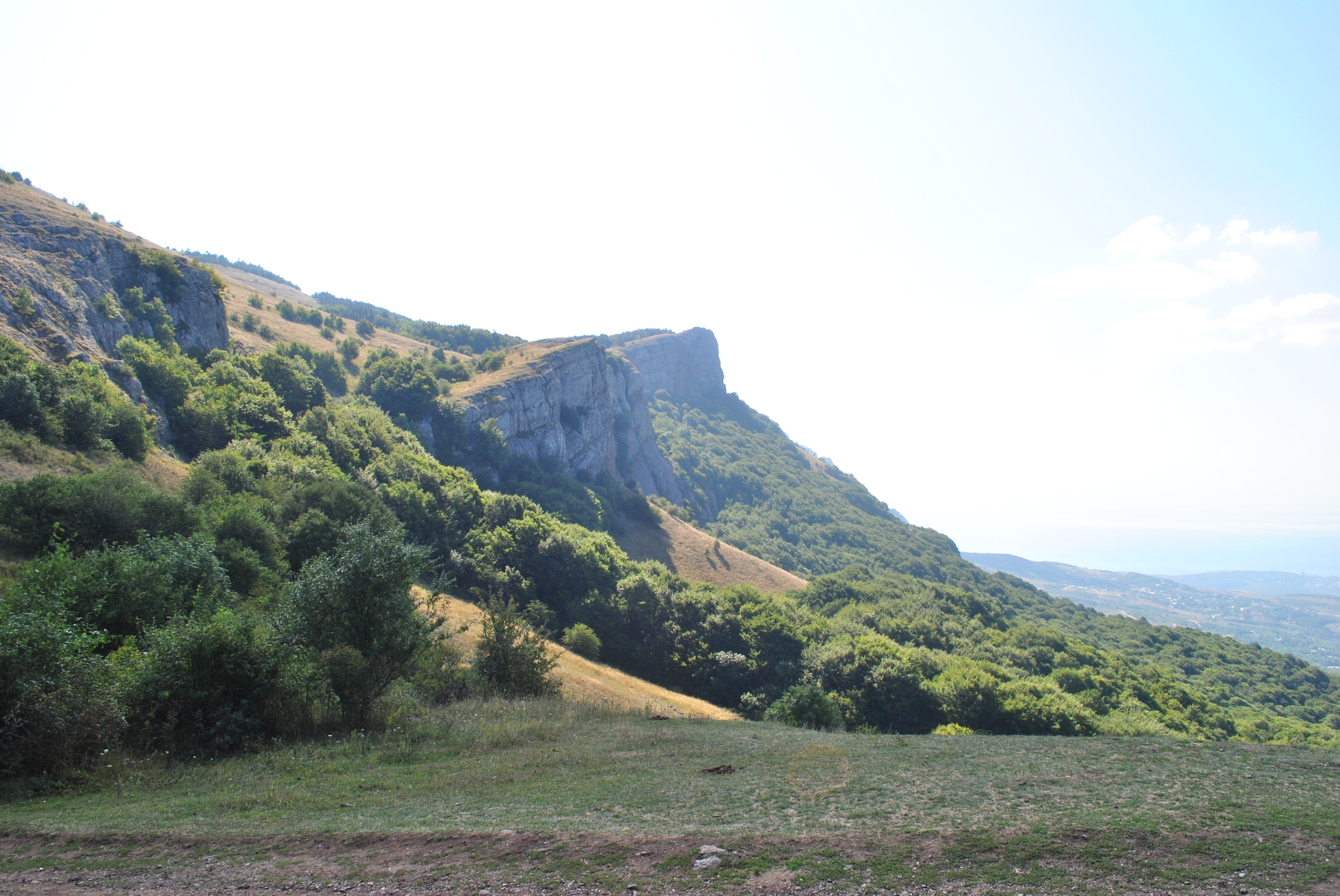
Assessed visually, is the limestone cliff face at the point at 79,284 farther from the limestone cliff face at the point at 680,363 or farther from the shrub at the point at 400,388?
the limestone cliff face at the point at 680,363

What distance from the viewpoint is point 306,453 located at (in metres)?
45.7

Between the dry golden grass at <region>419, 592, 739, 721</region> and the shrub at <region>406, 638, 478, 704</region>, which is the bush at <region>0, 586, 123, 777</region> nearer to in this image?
the shrub at <region>406, 638, 478, 704</region>

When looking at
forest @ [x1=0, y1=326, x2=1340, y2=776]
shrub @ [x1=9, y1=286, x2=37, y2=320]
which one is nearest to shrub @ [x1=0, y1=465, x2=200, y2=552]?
forest @ [x1=0, y1=326, x2=1340, y2=776]

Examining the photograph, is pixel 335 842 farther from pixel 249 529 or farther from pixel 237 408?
pixel 237 408

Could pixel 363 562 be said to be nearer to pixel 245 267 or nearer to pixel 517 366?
pixel 517 366

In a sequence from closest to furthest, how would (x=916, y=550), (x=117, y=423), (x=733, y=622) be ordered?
(x=117, y=423) → (x=733, y=622) → (x=916, y=550)

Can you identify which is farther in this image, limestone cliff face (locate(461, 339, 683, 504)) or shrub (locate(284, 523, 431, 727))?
limestone cliff face (locate(461, 339, 683, 504))

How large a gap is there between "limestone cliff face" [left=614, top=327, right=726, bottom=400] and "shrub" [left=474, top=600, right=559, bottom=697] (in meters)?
149

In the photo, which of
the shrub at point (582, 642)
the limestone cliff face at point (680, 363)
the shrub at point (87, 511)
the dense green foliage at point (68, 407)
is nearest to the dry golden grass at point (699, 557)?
the shrub at point (582, 642)

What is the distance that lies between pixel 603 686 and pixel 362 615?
54.3ft

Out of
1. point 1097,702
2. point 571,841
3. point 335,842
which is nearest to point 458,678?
point 335,842

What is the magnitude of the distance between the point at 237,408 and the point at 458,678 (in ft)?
118

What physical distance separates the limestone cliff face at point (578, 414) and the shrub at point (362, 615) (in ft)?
173

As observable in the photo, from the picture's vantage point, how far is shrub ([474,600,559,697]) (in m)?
22.6
